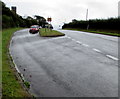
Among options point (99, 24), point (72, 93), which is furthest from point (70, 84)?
point (99, 24)

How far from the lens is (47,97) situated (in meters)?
4.46

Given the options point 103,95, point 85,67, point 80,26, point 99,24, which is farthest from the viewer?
point 80,26

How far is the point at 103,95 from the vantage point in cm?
443

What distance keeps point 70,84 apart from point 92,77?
35.2 inches

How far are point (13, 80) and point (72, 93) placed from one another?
186 cm

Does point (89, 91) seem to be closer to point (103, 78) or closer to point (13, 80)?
point (103, 78)

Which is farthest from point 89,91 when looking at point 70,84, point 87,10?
point 87,10

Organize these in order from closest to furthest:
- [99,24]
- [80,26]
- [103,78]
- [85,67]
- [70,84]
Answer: [70,84], [103,78], [85,67], [99,24], [80,26]

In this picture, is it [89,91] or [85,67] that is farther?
[85,67]

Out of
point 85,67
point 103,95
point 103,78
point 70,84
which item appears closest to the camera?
point 103,95

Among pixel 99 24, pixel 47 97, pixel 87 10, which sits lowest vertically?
pixel 47 97

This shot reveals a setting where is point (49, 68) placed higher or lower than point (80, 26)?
lower

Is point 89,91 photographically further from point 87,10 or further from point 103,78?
point 87,10

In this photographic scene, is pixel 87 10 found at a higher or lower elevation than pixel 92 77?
higher
